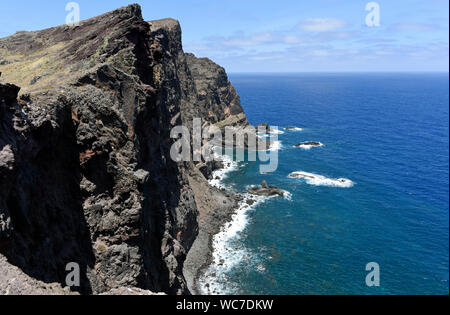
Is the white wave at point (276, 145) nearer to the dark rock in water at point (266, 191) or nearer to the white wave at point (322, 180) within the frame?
the white wave at point (322, 180)

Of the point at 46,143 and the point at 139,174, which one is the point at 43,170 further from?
the point at 139,174

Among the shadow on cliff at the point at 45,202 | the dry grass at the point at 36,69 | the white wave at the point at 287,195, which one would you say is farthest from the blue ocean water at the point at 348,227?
the dry grass at the point at 36,69

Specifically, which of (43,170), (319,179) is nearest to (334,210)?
(319,179)

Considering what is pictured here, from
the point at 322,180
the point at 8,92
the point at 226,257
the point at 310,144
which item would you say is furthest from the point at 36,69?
the point at 310,144

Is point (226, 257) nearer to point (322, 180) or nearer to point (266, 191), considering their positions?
point (266, 191)
